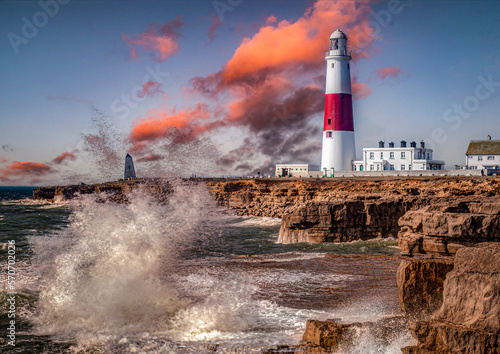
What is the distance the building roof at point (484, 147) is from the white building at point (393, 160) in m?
4.35

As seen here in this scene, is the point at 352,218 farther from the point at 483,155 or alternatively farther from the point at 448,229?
the point at 483,155

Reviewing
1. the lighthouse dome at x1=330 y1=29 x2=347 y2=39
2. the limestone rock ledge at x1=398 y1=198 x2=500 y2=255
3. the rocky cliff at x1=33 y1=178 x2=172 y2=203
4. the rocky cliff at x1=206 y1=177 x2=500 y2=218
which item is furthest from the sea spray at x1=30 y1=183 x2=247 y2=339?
the rocky cliff at x1=33 y1=178 x2=172 y2=203

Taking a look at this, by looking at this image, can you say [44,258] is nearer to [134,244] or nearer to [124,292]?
[134,244]

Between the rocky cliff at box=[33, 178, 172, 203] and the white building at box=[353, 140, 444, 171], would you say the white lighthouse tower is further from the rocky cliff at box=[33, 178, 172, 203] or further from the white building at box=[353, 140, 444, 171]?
the rocky cliff at box=[33, 178, 172, 203]

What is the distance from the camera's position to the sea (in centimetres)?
721

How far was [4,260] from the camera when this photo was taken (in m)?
15.0

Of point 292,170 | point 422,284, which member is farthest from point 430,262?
point 292,170

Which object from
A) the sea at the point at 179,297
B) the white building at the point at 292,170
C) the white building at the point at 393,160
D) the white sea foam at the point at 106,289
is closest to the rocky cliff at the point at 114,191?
the white building at the point at 292,170

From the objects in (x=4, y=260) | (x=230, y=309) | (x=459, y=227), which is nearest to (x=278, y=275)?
(x=230, y=309)

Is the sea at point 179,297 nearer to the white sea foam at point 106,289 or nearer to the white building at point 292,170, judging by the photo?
the white sea foam at point 106,289

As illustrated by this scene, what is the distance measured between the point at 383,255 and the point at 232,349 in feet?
30.1

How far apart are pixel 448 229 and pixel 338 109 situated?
3521 centimetres

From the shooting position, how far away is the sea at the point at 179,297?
7.21m

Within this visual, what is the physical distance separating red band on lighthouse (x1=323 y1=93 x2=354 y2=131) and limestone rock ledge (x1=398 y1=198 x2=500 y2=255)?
33419 millimetres
